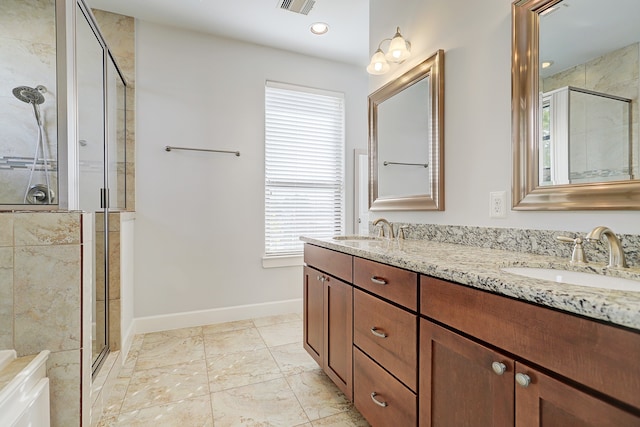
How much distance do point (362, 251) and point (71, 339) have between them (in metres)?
1.32

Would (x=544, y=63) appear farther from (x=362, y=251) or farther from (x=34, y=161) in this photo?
(x=34, y=161)

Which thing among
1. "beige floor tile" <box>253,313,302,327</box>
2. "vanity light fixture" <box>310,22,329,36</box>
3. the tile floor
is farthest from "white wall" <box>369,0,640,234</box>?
"beige floor tile" <box>253,313,302,327</box>

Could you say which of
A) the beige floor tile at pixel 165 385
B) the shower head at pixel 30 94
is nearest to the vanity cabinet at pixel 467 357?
the beige floor tile at pixel 165 385

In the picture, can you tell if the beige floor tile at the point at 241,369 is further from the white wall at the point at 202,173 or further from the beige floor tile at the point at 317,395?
the white wall at the point at 202,173

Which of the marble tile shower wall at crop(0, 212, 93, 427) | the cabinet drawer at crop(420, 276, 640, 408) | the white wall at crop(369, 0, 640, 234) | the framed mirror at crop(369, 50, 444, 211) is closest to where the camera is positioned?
the cabinet drawer at crop(420, 276, 640, 408)

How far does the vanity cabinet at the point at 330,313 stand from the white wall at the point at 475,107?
0.65 m

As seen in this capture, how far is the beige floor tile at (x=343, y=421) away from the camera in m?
1.53

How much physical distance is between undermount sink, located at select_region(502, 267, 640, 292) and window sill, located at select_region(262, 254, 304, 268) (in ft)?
7.76

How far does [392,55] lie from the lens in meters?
1.98

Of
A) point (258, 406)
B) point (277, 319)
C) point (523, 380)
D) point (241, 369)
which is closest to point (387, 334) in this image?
point (523, 380)

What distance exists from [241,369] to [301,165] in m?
1.99

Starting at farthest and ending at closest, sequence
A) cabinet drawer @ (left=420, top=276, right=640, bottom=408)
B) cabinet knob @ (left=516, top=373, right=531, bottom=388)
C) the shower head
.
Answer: the shower head, cabinet knob @ (left=516, top=373, right=531, bottom=388), cabinet drawer @ (left=420, top=276, right=640, bottom=408)

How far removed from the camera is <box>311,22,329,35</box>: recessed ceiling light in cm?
265

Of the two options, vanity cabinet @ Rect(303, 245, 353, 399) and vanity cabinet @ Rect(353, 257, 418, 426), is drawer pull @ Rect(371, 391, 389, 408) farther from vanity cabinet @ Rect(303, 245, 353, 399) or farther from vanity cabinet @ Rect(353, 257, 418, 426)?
vanity cabinet @ Rect(303, 245, 353, 399)
